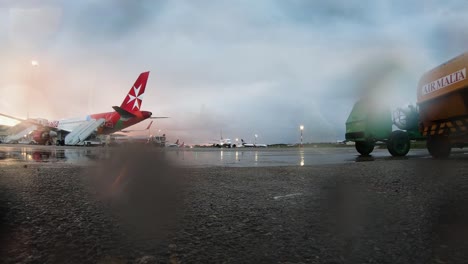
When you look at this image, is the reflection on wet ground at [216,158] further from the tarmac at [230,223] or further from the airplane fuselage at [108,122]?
the airplane fuselage at [108,122]

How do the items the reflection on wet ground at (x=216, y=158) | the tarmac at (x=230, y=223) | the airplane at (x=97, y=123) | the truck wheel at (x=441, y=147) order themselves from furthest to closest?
the airplane at (x=97, y=123) → the truck wheel at (x=441, y=147) → the reflection on wet ground at (x=216, y=158) → the tarmac at (x=230, y=223)

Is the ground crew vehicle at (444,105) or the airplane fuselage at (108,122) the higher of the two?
the airplane fuselage at (108,122)

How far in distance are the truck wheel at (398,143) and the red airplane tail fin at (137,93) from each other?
3142 centimetres

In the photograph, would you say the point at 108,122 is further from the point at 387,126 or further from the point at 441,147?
the point at 441,147

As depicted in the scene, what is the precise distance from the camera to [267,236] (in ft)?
5.84

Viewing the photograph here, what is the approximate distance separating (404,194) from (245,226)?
210cm

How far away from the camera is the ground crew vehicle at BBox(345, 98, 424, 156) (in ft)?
39.5

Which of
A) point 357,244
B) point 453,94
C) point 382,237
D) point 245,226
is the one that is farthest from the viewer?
point 453,94

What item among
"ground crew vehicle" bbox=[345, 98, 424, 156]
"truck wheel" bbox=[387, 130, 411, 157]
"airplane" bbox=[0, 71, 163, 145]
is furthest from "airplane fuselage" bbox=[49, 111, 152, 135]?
"truck wheel" bbox=[387, 130, 411, 157]

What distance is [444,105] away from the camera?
9922 millimetres

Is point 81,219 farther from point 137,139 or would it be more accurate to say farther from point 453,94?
point 453,94

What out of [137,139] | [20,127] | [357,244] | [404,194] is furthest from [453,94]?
[20,127]

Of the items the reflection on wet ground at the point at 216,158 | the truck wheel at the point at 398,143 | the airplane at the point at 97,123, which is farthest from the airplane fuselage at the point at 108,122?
the truck wheel at the point at 398,143

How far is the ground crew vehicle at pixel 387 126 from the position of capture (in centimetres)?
1203
